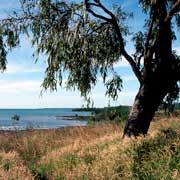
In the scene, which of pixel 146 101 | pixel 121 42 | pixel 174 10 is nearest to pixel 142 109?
pixel 146 101

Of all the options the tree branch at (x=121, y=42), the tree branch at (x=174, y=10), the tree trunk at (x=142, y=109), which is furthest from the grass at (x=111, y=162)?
the tree branch at (x=174, y=10)

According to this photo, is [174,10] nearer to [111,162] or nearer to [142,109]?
[142,109]

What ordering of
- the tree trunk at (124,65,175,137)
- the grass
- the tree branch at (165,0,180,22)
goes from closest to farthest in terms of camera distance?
the grass < the tree branch at (165,0,180,22) < the tree trunk at (124,65,175,137)

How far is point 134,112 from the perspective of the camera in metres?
14.4

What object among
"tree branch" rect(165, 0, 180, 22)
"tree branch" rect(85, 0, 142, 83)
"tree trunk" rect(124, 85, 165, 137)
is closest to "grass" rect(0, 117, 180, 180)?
"tree trunk" rect(124, 85, 165, 137)

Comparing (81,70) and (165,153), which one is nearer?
(165,153)

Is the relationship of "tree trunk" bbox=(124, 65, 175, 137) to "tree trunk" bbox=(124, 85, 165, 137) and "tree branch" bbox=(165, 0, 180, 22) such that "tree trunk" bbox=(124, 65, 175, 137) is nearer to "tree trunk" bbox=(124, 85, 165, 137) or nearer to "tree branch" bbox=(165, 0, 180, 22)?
"tree trunk" bbox=(124, 85, 165, 137)

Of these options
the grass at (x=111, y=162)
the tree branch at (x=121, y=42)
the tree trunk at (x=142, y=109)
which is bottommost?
the grass at (x=111, y=162)

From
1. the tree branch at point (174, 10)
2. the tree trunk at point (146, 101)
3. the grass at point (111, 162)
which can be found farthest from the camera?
the tree trunk at point (146, 101)

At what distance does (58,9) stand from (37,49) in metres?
1.25

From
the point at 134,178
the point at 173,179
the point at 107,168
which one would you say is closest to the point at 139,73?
the point at 107,168

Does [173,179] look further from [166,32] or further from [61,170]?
[166,32]

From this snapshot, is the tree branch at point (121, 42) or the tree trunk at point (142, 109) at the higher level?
the tree branch at point (121, 42)

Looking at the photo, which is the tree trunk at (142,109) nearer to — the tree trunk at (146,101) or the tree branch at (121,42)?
the tree trunk at (146,101)
